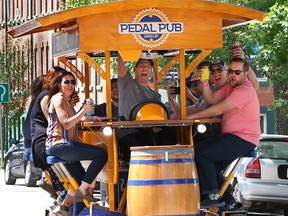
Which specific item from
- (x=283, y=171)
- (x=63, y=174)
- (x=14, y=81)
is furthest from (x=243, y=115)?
(x=14, y=81)

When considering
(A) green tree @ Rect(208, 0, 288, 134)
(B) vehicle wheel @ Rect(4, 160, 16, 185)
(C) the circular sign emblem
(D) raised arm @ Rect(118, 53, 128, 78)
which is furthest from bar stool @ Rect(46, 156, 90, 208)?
(B) vehicle wheel @ Rect(4, 160, 16, 185)

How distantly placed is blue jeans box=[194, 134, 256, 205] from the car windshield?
4.54 metres

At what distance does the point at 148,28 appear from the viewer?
13.5 meters

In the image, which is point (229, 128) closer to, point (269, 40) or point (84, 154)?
point (84, 154)

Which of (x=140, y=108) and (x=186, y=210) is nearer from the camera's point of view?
(x=186, y=210)

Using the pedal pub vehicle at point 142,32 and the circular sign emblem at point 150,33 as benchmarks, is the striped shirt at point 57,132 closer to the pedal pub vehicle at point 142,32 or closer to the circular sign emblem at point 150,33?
the pedal pub vehicle at point 142,32

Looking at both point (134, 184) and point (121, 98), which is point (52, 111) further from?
point (134, 184)

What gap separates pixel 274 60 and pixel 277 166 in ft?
20.9

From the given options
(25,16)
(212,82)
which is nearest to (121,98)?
(212,82)

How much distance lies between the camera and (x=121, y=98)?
13.8 metres

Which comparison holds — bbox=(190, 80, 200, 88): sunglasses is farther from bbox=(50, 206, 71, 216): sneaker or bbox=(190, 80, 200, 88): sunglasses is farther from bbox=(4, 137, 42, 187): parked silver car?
bbox=(4, 137, 42, 187): parked silver car

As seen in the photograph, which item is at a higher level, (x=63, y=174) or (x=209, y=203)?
(x=63, y=174)

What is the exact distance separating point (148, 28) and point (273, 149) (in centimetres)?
569

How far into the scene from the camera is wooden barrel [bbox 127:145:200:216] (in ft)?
40.9
